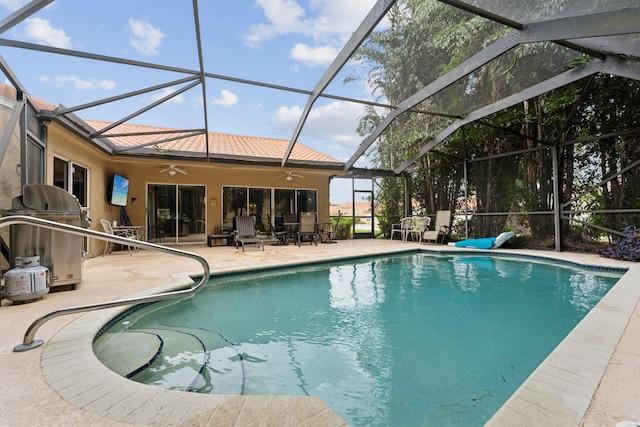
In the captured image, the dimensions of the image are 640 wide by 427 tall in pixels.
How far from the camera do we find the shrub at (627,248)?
19.6ft

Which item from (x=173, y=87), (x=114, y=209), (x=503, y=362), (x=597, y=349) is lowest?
(x=503, y=362)

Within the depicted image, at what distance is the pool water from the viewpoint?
2101 mm

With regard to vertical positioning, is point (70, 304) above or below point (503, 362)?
above

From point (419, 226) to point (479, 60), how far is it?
Answer: 6.21 meters

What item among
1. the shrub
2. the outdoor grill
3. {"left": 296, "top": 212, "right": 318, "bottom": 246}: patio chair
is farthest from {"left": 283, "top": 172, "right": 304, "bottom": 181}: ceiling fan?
the shrub

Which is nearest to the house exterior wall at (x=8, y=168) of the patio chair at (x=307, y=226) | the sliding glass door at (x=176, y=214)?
the sliding glass door at (x=176, y=214)

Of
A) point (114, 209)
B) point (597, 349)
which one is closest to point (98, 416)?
point (597, 349)

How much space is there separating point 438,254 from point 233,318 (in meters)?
6.58

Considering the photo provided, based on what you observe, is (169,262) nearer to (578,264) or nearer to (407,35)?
(407,35)

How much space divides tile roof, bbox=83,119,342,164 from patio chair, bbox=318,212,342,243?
7.98ft

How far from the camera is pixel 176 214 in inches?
392

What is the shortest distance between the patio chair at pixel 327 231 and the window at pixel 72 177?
6.68 meters

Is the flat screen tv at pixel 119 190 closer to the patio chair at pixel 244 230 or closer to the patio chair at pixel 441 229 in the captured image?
the patio chair at pixel 244 230

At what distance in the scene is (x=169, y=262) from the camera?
21.0 ft
